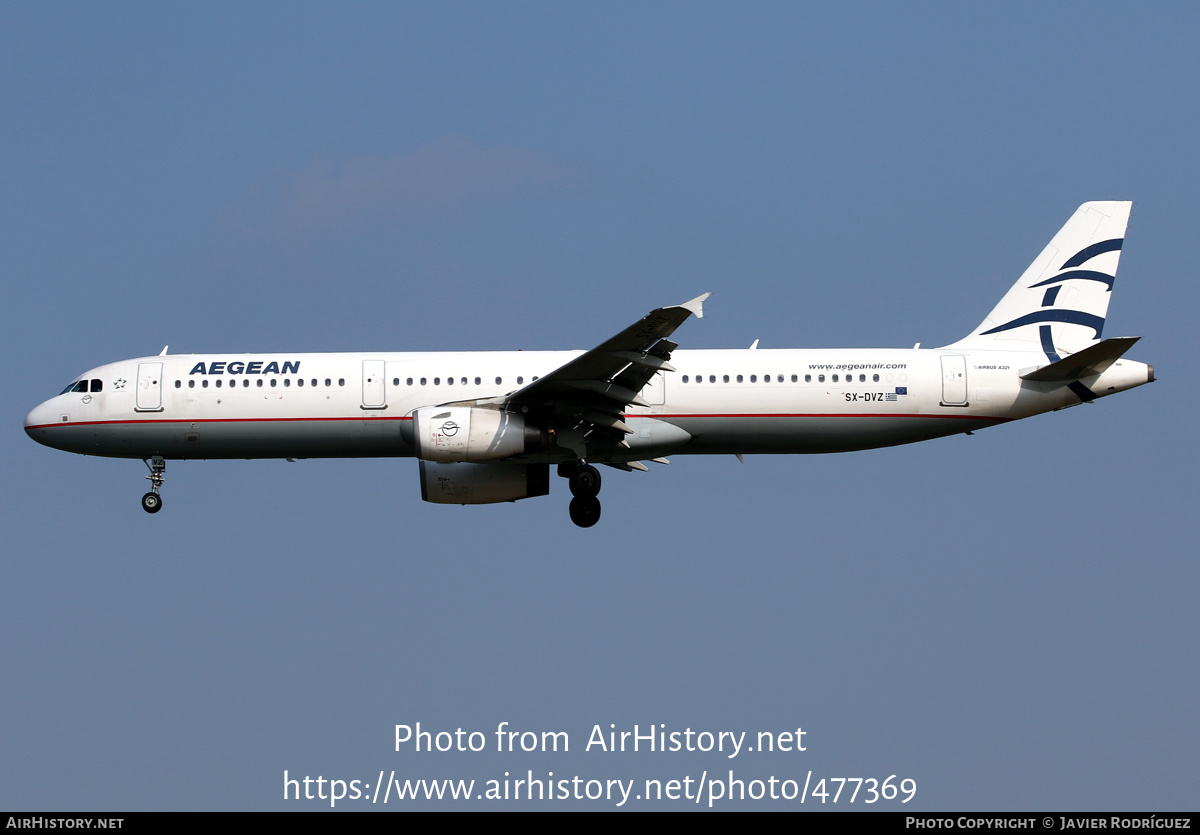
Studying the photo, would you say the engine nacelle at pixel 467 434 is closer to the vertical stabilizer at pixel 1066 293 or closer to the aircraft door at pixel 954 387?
the aircraft door at pixel 954 387

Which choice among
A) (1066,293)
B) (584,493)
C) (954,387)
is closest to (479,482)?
(584,493)

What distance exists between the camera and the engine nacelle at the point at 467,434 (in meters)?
24.5

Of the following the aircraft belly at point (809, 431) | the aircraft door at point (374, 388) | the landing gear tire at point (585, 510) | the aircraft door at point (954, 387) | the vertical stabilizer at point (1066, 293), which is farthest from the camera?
the vertical stabilizer at point (1066, 293)

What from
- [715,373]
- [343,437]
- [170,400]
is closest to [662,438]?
[715,373]

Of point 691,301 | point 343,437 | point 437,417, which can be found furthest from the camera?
point 343,437

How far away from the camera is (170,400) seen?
87.9ft

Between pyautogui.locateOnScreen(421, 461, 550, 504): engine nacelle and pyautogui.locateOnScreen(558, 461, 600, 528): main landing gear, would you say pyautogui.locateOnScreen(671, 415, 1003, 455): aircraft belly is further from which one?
pyautogui.locateOnScreen(421, 461, 550, 504): engine nacelle

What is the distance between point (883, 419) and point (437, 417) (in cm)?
882

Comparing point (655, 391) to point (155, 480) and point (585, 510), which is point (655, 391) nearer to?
point (585, 510)

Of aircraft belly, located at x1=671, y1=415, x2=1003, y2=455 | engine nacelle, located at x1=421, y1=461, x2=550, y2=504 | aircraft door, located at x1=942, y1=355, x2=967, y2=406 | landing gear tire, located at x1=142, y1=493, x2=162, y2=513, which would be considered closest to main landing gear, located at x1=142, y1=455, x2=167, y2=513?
landing gear tire, located at x1=142, y1=493, x2=162, y2=513

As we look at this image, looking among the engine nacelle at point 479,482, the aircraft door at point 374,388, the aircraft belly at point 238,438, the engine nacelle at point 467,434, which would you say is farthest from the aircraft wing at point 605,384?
the aircraft belly at point 238,438

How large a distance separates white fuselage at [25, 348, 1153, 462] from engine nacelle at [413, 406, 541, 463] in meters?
1.21

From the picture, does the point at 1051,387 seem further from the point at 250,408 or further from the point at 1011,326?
the point at 250,408

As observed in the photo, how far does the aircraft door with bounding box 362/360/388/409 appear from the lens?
26.3m
